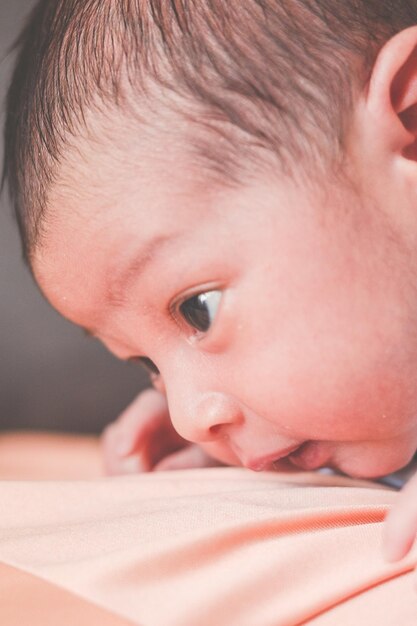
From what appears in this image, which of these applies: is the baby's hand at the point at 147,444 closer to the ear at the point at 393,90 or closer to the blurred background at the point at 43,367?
the blurred background at the point at 43,367

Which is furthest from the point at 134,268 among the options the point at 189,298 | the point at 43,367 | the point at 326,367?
the point at 43,367

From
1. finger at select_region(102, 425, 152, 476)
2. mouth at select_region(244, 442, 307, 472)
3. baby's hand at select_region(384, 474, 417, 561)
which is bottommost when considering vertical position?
finger at select_region(102, 425, 152, 476)

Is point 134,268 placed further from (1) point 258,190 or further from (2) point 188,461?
(2) point 188,461

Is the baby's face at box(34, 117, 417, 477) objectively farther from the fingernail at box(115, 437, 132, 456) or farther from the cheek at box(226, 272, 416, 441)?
the fingernail at box(115, 437, 132, 456)

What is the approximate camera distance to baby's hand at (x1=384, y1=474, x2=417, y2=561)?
698 millimetres

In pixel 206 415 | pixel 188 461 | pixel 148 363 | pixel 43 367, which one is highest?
pixel 206 415

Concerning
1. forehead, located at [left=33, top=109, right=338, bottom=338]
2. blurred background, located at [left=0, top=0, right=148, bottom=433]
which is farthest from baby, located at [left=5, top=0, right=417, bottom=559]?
blurred background, located at [left=0, top=0, right=148, bottom=433]

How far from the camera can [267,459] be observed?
0.92 meters

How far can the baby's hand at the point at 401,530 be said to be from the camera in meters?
0.70

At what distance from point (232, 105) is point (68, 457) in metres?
0.69

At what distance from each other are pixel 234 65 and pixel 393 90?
0.50ft

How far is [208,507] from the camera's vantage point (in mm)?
779

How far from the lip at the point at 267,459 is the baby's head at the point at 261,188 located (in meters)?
0.04

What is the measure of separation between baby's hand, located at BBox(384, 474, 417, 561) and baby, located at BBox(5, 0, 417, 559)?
0.15m
